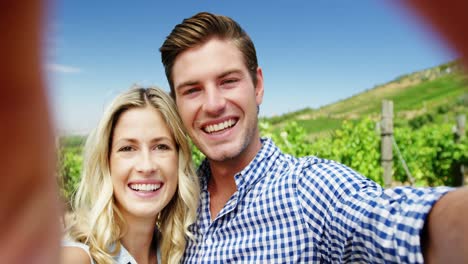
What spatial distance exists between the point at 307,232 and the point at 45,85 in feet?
4.14

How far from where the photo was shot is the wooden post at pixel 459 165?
7.92m

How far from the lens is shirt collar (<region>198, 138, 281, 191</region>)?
4.90ft

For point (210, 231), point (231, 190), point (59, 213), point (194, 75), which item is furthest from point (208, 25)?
point (59, 213)

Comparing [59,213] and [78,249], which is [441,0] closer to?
[59,213]

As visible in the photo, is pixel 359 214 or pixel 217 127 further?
pixel 217 127

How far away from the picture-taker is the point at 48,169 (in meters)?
0.11

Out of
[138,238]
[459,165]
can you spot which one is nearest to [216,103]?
[138,238]

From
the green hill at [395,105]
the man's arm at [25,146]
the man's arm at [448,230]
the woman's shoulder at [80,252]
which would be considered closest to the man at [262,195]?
the man's arm at [448,230]

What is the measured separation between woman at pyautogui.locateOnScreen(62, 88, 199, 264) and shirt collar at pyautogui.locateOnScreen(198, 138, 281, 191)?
17 centimetres

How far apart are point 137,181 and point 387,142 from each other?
5778 mm

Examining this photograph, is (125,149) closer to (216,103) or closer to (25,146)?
(216,103)

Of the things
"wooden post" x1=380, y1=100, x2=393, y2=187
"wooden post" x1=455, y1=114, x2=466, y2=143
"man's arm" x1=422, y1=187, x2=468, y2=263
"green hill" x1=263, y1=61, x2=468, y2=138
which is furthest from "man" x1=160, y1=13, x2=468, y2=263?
"green hill" x1=263, y1=61, x2=468, y2=138

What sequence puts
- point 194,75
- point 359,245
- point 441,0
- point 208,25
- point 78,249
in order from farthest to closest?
1. point 208,25
2. point 194,75
3. point 78,249
4. point 359,245
5. point 441,0

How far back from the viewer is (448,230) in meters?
0.61
